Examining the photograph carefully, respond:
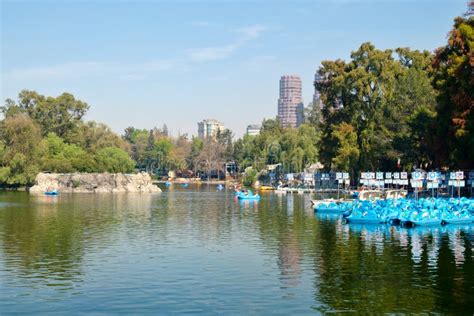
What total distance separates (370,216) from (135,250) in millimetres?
24780

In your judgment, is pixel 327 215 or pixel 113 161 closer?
pixel 327 215

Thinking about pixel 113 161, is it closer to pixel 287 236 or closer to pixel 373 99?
pixel 373 99

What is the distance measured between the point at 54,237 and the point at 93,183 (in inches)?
3294

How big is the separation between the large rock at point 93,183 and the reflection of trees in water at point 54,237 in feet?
153

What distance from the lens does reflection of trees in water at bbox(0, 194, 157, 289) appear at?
33656 millimetres

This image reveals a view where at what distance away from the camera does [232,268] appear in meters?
35.2

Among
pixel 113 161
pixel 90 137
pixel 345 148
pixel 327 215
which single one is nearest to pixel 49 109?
pixel 90 137

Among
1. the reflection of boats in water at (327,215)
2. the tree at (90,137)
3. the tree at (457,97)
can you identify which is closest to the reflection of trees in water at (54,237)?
the reflection of boats in water at (327,215)

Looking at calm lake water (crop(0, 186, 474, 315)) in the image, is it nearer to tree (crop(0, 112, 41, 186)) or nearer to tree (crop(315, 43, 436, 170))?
tree (crop(315, 43, 436, 170))

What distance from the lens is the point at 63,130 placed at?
513 feet

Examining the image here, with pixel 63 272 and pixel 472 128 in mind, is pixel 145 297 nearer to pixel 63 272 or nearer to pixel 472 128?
pixel 63 272

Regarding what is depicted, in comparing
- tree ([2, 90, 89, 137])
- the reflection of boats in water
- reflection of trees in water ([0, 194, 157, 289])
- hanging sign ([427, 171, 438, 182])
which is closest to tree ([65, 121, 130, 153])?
tree ([2, 90, 89, 137])

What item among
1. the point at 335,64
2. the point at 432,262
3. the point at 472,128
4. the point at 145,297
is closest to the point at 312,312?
the point at 145,297

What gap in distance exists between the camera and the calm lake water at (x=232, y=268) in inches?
1054
